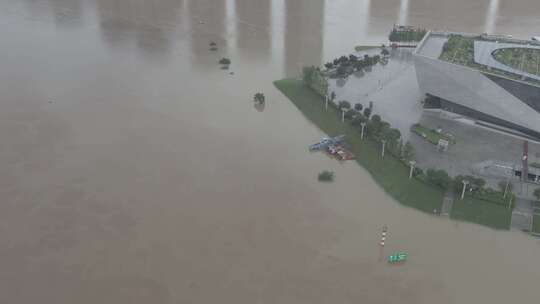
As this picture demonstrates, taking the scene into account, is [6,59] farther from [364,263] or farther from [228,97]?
[364,263]

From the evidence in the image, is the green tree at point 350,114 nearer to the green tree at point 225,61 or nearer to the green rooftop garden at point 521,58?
the green rooftop garden at point 521,58

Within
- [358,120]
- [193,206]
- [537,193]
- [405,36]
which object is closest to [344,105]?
[358,120]

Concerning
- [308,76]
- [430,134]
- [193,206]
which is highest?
[308,76]

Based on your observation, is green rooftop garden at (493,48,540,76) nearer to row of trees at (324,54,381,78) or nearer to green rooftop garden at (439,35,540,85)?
green rooftop garden at (439,35,540,85)

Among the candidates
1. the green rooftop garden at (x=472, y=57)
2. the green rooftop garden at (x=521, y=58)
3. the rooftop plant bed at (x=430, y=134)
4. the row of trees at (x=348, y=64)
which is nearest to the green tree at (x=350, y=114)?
the rooftop plant bed at (x=430, y=134)

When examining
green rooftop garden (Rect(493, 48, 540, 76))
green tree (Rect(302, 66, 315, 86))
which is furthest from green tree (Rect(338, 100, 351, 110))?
green rooftop garden (Rect(493, 48, 540, 76))

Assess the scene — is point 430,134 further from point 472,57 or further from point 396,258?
point 396,258

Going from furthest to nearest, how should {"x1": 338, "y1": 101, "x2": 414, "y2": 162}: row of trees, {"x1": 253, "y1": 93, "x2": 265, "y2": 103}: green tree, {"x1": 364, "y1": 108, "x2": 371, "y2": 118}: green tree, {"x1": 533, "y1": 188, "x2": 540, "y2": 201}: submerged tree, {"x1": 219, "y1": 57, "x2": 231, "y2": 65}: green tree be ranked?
{"x1": 219, "y1": 57, "x2": 231, "y2": 65}: green tree
{"x1": 253, "y1": 93, "x2": 265, "y2": 103}: green tree
{"x1": 364, "y1": 108, "x2": 371, "y2": 118}: green tree
{"x1": 338, "y1": 101, "x2": 414, "y2": 162}: row of trees
{"x1": 533, "y1": 188, "x2": 540, "y2": 201}: submerged tree
